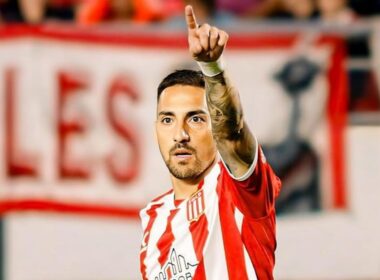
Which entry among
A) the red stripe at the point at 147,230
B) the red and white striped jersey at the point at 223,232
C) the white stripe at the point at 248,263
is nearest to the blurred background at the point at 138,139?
the red stripe at the point at 147,230

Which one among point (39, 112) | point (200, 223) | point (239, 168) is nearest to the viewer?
point (239, 168)

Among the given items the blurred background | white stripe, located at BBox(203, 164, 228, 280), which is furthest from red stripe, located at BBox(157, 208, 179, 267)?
the blurred background

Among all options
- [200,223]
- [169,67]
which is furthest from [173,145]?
[169,67]

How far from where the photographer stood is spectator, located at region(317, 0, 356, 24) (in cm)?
793

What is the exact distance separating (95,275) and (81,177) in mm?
612

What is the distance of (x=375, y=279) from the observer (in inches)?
298

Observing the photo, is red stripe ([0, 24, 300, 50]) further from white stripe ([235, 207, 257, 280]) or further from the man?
white stripe ([235, 207, 257, 280])

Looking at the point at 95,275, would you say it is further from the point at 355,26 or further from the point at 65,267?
the point at 355,26

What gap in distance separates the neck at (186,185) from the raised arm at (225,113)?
0.49m

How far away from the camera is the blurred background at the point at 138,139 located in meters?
7.42

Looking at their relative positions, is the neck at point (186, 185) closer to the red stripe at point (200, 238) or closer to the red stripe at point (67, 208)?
the red stripe at point (200, 238)

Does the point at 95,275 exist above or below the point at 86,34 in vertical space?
below

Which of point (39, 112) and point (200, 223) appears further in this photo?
point (39, 112)

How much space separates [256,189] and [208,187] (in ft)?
1.26
